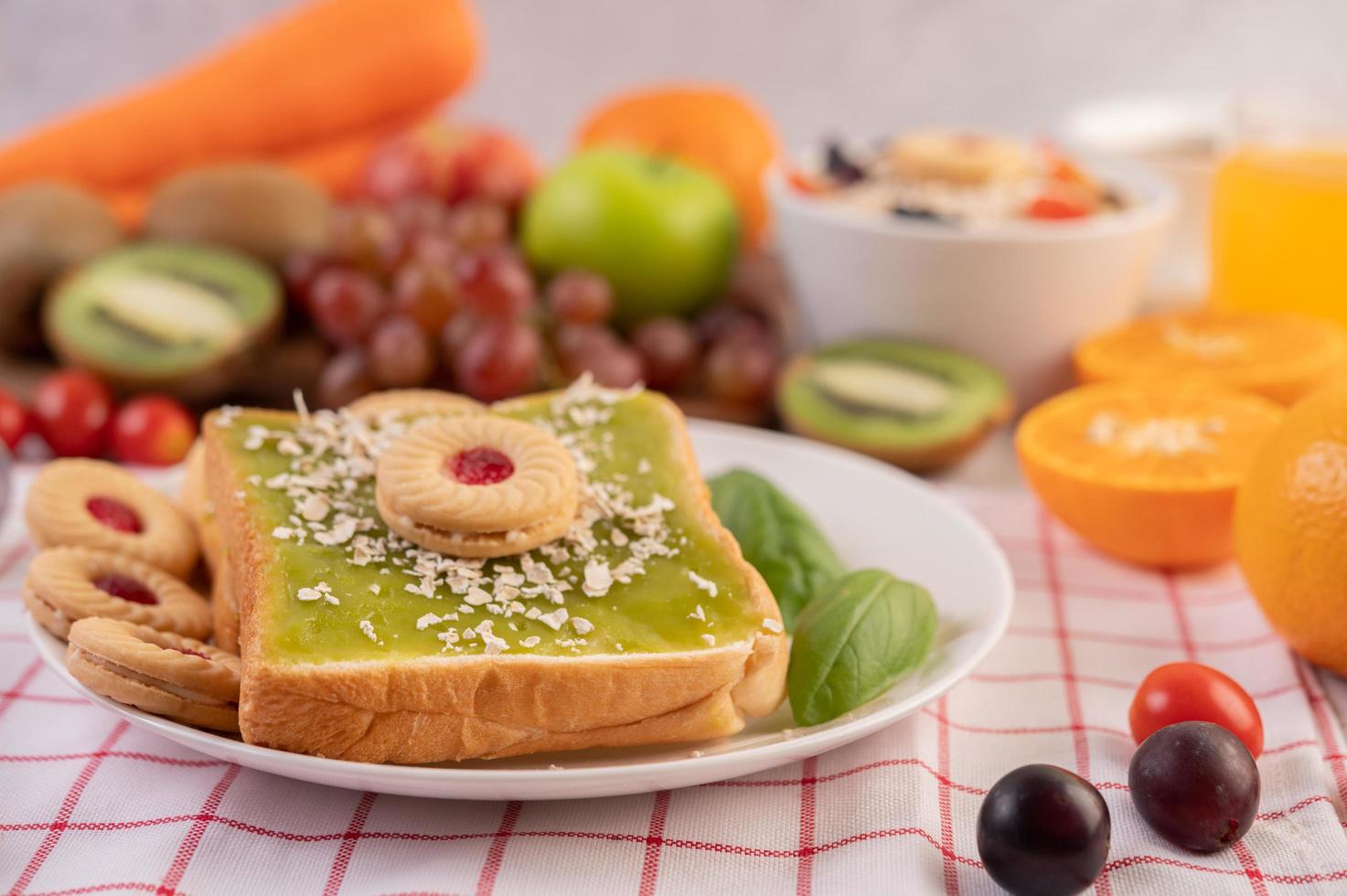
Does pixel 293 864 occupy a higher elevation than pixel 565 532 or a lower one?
lower

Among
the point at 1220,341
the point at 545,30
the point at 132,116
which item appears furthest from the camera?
the point at 545,30

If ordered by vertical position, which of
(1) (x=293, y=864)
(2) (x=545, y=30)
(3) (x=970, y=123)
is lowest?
(3) (x=970, y=123)

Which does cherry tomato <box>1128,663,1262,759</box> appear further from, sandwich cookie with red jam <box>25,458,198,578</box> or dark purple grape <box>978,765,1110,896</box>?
sandwich cookie with red jam <box>25,458,198,578</box>

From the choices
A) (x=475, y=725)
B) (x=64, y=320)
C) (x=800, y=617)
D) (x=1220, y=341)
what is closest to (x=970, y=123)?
(x=1220, y=341)

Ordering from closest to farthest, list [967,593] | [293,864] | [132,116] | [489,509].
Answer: [293,864] → [489,509] → [967,593] → [132,116]

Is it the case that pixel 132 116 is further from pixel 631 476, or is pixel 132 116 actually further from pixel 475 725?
pixel 475 725

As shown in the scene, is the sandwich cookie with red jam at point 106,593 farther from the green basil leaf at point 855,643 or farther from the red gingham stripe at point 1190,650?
the red gingham stripe at point 1190,650

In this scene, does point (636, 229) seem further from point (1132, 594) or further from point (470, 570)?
point (470, 570)
